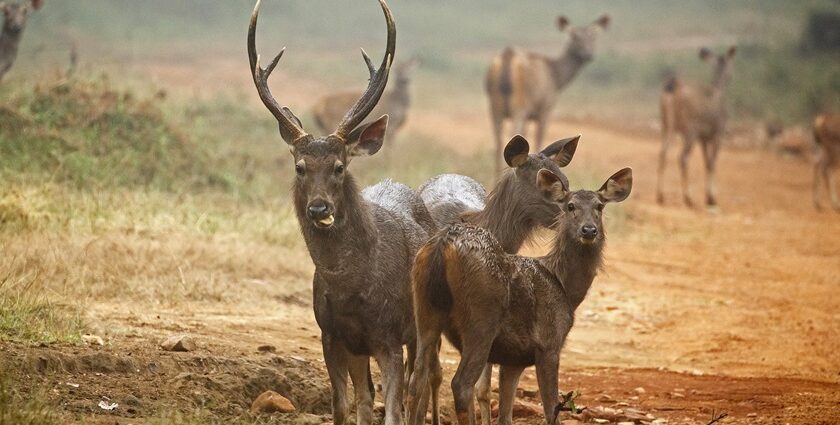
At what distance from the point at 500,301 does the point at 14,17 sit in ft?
37.6

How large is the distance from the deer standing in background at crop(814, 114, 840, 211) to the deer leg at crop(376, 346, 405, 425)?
14.0 metres

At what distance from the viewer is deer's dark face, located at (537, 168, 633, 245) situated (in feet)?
24.2

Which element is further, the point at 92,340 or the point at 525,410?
the point at 525,410

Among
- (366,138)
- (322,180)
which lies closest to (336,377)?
(322,180)

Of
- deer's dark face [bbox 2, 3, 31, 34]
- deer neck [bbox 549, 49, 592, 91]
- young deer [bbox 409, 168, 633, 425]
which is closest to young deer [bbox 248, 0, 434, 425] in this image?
young deer [bbox 409, 168, 633, 425]

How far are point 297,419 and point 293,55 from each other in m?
28.3

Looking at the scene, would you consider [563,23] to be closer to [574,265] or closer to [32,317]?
[574,265]

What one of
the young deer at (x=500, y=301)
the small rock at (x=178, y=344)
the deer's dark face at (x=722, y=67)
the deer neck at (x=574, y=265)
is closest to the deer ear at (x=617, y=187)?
the young deer at (x=500, y=301)

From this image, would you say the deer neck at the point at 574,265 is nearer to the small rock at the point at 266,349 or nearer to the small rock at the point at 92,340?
the small rock at the point at 266,349

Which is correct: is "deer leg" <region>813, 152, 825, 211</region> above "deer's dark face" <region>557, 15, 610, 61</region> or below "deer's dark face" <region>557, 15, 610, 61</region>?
below

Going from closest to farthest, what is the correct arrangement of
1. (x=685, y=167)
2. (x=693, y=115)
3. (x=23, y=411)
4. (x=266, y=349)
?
(x=23, y=411) < (x=266, y=349) < (x=685, y=167) < (x=693, y=115)

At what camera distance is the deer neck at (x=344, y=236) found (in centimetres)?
700

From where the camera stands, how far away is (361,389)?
7.26 m

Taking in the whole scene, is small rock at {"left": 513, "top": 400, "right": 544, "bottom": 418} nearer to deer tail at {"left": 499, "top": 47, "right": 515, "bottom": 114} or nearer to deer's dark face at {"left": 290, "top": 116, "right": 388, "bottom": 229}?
deer's dark face at {"left": 290, "top": 116, "right": 388, "bottom": 229}
